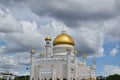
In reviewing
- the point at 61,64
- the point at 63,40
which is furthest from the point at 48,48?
the point at 61,64

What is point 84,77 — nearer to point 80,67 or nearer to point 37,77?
point 80,67

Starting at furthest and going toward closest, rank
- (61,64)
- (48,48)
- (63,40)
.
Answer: (48,48)
(63,40)
(61,64)

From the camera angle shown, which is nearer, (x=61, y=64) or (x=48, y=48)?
(x=61, y=64)

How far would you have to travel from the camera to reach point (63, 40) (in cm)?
7781

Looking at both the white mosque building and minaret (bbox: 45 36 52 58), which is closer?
the white mosque building

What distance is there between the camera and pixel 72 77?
71.6 meters

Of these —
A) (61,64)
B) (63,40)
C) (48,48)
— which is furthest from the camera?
(48,48)

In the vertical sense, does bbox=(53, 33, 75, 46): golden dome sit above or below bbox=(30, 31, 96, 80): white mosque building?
above

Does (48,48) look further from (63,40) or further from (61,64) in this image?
(61,64)

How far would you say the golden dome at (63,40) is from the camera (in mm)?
77812

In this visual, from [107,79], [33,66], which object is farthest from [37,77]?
[107,79]

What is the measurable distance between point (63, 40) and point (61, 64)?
8349mm

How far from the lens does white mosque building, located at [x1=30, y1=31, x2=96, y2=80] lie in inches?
2808

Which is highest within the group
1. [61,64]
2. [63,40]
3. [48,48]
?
[63,40]
